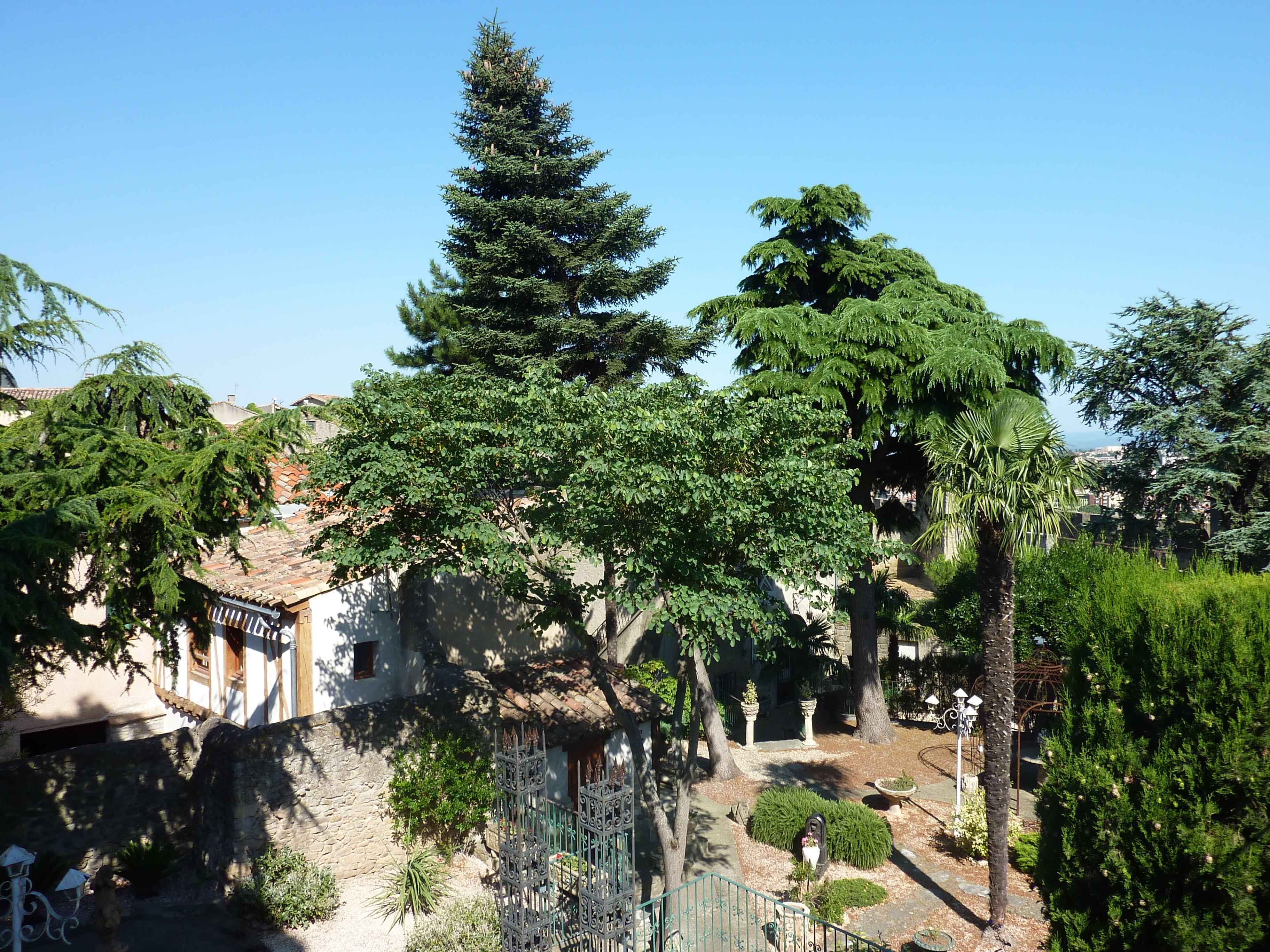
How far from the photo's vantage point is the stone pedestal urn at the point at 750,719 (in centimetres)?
2106

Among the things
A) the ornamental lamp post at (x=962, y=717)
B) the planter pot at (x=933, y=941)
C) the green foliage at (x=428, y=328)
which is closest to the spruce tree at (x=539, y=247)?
the green foliage at (x=428, y=328)

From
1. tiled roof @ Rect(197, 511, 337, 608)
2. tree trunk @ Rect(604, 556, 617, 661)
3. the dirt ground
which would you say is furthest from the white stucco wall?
the dirt ground

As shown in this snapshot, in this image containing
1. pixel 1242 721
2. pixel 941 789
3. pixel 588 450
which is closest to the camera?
pixel 1242 721

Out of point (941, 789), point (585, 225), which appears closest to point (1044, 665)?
point (941, 789)

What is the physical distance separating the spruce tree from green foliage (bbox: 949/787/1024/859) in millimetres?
12322

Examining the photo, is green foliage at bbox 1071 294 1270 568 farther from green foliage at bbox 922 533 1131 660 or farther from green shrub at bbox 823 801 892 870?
green shrub at bbox 823 801 892 870

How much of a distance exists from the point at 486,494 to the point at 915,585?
92.8 feet

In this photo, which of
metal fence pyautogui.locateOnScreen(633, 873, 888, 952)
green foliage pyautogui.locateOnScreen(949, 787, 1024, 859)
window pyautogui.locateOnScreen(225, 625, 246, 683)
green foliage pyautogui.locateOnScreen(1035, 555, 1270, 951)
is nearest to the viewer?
green foliage pyautogui.locateOnScreen(1035, 555, 1270, 951)

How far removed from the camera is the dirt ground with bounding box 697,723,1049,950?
1278cm

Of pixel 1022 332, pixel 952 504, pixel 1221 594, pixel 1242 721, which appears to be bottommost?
pixel 1242 721

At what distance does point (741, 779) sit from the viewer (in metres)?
18.9

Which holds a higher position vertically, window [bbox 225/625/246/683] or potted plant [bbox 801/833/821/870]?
window [bbox 225/625/246/683]

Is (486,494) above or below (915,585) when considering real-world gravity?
above

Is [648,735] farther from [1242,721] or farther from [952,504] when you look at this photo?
[1242,721]
